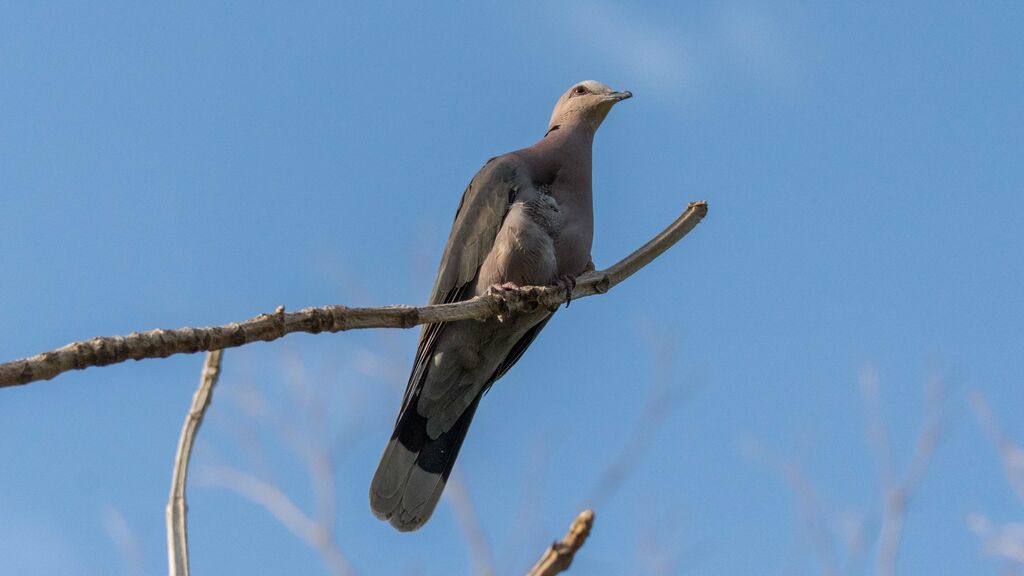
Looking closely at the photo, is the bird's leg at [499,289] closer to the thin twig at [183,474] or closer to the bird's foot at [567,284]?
the bird's foot at [567,284]

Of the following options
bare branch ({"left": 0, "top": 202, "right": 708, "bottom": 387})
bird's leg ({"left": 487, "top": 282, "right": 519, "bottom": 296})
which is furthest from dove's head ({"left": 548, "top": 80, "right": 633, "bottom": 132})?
bare branch ({"left": 0, "top": 202, "right": 708, "bottom": 387})

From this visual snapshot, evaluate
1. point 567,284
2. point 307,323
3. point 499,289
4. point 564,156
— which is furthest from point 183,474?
point 564,156

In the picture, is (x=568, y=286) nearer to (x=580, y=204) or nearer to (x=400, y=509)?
(x=580, y=204)

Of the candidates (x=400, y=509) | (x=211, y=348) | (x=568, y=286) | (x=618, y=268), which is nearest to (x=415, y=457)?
(x=400, y=509)

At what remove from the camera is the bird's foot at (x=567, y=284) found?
4965 mm

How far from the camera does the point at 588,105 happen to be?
6.24m

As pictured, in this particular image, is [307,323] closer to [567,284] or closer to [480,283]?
[567,284]

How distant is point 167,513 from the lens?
294cm

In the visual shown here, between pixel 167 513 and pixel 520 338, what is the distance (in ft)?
9.74

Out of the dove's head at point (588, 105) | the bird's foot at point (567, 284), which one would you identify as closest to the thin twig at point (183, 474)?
the bird's foot at point (567, 284)

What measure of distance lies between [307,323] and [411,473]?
2.50m

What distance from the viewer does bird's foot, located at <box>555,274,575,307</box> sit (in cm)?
496

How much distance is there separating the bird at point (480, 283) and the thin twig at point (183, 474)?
6.84 feet

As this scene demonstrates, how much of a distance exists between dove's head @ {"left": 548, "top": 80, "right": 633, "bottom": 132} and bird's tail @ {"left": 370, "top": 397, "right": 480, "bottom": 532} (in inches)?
74.0
